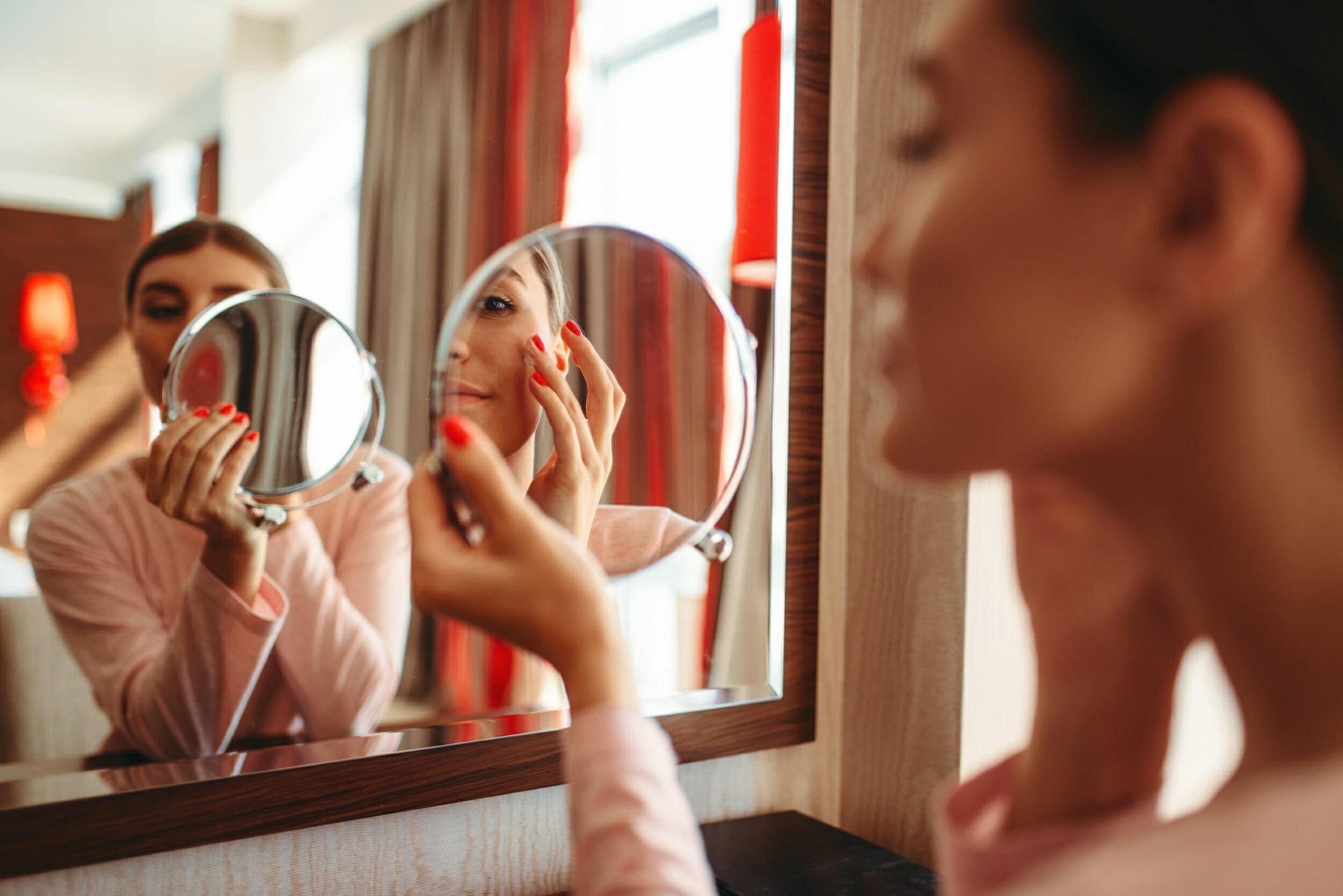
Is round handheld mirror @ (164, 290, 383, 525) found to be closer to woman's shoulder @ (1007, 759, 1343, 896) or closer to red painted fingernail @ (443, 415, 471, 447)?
red painted fingernail @ (443, 415, 471, 447)

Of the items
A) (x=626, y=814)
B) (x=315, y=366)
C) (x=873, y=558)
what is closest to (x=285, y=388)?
(x=315, y=366)

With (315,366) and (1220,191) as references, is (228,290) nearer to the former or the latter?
(315,366)

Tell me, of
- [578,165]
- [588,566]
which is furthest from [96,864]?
[578,165]

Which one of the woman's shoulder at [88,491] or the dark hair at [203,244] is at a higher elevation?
the dark hair at [203,244]

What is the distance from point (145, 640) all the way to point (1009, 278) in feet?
2.15

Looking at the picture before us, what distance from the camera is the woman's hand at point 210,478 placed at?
0.71 metres

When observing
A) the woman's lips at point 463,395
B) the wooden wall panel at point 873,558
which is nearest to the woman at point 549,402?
the woman's lips at point 463,395

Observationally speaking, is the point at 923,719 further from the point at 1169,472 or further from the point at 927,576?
the point at 1169,472

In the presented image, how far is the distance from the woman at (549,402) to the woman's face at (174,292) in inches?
10.5

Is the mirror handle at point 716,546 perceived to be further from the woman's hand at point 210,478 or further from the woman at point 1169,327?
the woman at point 1169,327

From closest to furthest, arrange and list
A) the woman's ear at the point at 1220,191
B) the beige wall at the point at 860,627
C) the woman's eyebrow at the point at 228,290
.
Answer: the woman's ear at the point at 1220,191
the woman's eyebrow at the point at 228,290
the beige wall at the point at 860,627

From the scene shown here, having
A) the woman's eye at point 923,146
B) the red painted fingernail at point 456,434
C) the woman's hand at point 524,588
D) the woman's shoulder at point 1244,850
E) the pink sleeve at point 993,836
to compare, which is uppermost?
the woman's eye at point 923,146

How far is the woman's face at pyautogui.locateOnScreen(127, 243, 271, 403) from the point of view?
0.71 metres

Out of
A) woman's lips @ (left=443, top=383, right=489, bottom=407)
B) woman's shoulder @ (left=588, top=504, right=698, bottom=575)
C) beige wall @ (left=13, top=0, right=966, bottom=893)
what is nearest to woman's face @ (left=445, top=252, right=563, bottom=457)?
woman's lips @ (left=443, top=383, right=489, bottom=407)
